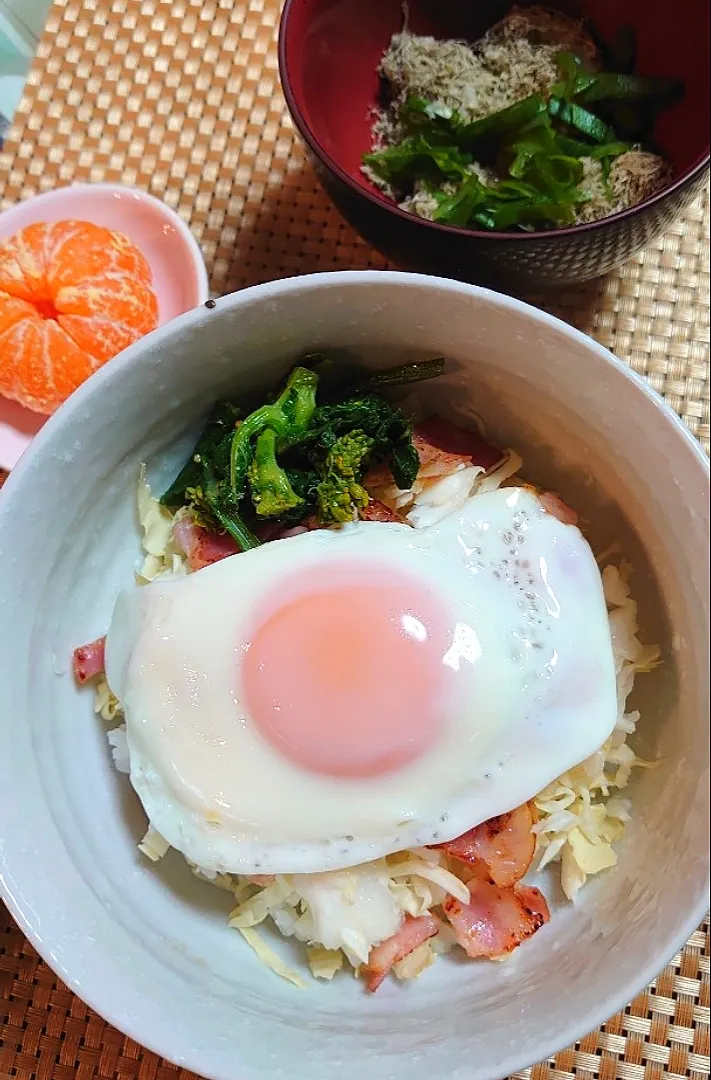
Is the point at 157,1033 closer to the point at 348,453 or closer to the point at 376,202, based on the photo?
the point at 348,453

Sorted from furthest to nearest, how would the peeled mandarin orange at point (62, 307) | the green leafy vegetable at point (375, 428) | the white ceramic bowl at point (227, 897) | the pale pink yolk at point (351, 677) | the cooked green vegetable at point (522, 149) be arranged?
the peeled mandarin orange at point (62, 307), the cooked green vegetable at point (522, 149), the green leafy vegetable at point (375, 428), the pale pink yolk at point (351, 677), the white ceramic bowl at point (227, 897)

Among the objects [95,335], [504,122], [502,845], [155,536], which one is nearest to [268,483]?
[155,536]

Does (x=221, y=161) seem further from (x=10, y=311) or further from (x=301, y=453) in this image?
(x=301, y=453)

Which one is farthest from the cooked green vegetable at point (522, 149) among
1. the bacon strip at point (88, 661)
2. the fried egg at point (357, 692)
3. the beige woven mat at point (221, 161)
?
the bacon strip at point (88, 661)

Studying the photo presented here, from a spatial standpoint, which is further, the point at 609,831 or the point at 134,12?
the point at 134,12

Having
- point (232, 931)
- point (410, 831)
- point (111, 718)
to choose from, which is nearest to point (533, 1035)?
point (410, 831)

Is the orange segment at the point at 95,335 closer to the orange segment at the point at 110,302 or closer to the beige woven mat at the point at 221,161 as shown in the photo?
the orange segment at the point at 110,302

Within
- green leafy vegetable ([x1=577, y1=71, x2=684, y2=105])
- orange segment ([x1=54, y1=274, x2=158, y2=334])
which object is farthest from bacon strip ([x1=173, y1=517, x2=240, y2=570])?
green leafy vegetable ([x1=577, y1=71, x2=684, y2=105])
